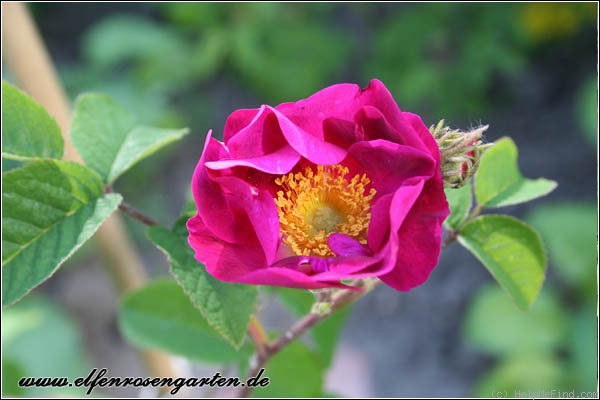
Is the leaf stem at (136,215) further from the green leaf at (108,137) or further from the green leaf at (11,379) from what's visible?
the green leaf at (11,379)

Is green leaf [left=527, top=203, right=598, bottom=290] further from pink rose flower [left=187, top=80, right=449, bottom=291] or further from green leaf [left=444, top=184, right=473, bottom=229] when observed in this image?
pink rose flower [left=187, top=80, right=449, bottom=291]

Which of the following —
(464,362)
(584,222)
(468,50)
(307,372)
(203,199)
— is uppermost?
(203,199)

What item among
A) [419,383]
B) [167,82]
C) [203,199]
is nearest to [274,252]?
[203,199]

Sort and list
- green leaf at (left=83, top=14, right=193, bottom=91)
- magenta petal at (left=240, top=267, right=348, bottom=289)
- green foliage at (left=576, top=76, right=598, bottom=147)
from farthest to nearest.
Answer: green leaf at (left=83, top=14, right=193, bottom=91) → green foliage at (left=576, top=76, right=598, bottom=147) → magenta petal at (left=240, top=267, right=348, bottom=289)

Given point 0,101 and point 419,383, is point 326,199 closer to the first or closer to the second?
point 0,101

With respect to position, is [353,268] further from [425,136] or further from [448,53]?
[448,53]

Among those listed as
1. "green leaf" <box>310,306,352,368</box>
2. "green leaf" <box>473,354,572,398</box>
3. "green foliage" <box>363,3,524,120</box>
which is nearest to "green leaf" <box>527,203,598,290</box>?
"green leaf" <box>473,354,572,398</box>
